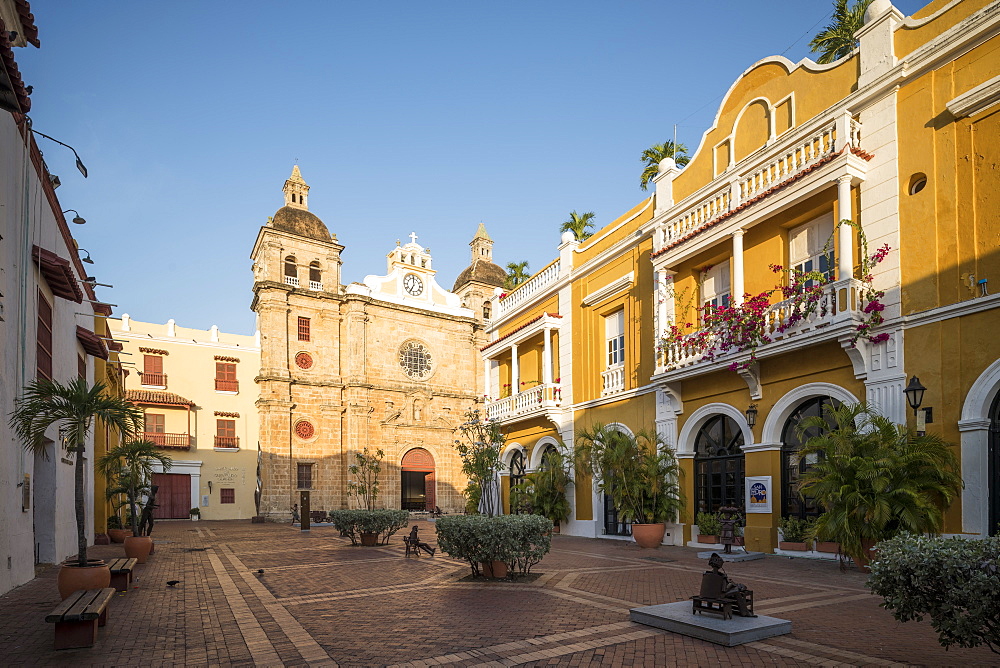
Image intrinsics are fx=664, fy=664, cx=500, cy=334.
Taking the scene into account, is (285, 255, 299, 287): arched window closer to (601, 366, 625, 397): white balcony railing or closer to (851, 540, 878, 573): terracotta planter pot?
(601, 366, 625, 397): white balcony railing

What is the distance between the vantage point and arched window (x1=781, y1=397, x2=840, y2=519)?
13.6 m

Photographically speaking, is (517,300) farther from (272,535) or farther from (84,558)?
(84,558)

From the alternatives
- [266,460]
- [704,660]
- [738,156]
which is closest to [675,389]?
[738,156]

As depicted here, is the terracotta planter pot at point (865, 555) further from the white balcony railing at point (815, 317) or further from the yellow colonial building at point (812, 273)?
the white balcony railing at point (815, 317)

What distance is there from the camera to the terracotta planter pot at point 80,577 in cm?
844

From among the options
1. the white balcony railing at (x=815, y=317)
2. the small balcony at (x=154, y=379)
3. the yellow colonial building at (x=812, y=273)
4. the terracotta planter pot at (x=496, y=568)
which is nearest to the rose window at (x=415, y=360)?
the small balcony at (x=154, y=379)

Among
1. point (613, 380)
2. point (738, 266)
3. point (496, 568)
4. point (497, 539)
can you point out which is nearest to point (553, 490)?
point (613, 380)

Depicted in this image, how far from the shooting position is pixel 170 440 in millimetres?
35594

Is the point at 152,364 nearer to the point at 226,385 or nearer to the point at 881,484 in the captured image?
the point at 226,385

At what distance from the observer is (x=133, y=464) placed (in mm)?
15406

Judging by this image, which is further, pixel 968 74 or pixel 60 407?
pixel 968 74

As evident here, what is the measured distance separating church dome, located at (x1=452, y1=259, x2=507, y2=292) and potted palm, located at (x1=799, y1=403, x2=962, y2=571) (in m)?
37.3

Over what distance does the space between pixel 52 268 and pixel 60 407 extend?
16.7 feet

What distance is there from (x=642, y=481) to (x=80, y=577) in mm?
12421
